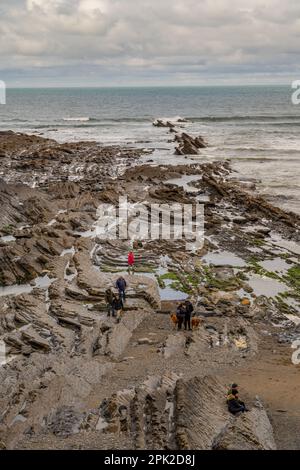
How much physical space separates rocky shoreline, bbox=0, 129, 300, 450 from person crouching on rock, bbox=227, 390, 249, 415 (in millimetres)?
296

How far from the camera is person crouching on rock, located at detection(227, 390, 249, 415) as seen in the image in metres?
17.4

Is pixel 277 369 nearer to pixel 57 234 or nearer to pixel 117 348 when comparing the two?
pixel 117 348

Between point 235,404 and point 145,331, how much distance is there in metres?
8.73

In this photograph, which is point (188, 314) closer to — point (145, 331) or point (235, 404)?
point (145, 331)

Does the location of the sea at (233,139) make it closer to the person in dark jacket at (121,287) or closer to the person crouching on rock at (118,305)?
the person in dark jacket at (121,287)

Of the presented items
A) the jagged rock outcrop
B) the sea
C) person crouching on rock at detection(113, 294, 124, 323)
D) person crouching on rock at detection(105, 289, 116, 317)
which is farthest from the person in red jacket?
the jagged rock outcrop

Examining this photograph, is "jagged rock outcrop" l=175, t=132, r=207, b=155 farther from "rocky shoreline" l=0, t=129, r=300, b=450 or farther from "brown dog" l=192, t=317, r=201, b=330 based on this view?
"brown dog" l=192, t=317, r=201, b=330

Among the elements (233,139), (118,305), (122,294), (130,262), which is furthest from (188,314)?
(233,139)

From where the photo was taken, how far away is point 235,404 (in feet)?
57.5

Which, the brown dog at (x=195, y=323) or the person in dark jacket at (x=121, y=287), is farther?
the person in dark jacket at (x=121, y=287)

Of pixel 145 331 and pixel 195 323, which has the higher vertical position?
pixel 195 323

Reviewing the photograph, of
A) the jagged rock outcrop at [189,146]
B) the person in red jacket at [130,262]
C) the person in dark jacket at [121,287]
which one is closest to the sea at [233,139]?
the jagged rock outcrop at [189,146]

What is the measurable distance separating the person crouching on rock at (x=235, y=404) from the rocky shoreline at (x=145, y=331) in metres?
0.30

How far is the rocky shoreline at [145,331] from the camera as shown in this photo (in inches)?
664
